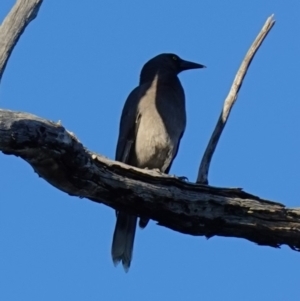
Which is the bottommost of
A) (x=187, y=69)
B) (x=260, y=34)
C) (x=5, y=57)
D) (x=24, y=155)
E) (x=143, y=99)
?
(x=24, y=155)

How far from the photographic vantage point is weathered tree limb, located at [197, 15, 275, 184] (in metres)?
6.46

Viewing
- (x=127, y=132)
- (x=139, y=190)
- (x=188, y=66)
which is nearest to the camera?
(x=139, y=190)

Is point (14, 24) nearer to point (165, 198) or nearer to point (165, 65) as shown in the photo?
point (165, 198)

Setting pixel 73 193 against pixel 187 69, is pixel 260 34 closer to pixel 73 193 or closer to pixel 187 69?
pixel 73 193

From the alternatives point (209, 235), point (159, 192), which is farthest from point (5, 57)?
point (209, 235)

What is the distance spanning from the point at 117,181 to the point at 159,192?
11.8 inches

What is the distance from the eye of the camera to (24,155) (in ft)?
16.1

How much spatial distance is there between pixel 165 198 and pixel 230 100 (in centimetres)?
127

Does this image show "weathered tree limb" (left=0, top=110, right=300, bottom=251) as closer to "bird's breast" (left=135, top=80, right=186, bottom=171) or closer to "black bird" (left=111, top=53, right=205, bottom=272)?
"black bird" (left=111, top=53, right=205, bottom=272)

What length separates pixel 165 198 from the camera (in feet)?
18.6

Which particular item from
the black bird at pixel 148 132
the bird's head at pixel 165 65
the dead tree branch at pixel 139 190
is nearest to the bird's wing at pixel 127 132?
the black bird at pixel 148 132

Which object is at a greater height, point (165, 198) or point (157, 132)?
point (157, 132)

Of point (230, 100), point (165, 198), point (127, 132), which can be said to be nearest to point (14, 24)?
point (165, 198)

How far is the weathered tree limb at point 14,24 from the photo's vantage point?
5.13 m
